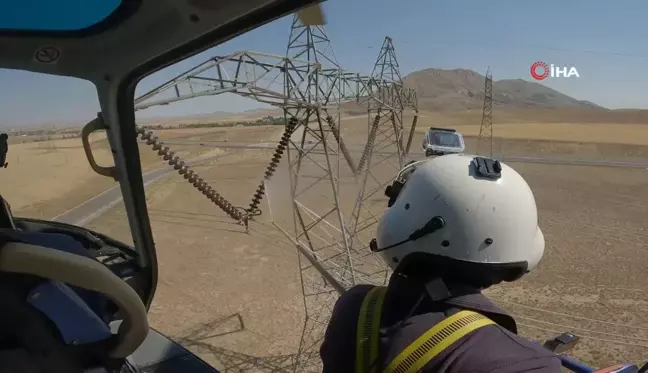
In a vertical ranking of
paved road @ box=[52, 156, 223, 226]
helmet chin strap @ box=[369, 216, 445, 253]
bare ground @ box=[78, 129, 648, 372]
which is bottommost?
bare ground @ box=[78, 129, 648, 372]

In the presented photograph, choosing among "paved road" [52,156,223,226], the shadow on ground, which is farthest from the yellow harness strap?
the shadow on ground

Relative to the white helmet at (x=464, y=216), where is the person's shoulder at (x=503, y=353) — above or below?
below

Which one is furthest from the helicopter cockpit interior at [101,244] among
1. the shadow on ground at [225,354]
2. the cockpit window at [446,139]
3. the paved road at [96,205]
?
the cockpit window at [446,139]

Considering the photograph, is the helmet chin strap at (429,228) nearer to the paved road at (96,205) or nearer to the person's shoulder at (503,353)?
the person's shoulder at (503,353)

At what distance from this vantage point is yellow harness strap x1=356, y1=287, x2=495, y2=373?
1.67 metres

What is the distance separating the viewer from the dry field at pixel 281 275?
39.9ft

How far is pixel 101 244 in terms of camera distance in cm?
273

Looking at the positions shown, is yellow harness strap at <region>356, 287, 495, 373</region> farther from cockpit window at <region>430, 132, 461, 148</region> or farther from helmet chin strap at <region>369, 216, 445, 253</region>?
cockpit window at <region>430, 132, 461, 148</region>

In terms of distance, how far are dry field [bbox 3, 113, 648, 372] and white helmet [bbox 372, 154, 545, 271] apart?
4.95 feet

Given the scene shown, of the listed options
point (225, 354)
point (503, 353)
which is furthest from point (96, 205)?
point (503, 353)

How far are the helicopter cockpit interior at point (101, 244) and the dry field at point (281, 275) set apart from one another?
0.46 meters

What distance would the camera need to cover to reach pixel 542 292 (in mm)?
15680

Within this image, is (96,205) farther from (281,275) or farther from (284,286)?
(281,275)

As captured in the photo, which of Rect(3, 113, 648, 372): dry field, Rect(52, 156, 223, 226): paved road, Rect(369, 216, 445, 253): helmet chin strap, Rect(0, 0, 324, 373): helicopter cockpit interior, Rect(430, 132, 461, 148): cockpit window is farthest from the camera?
Rect(430, 132, 461, 148): cockpit window
